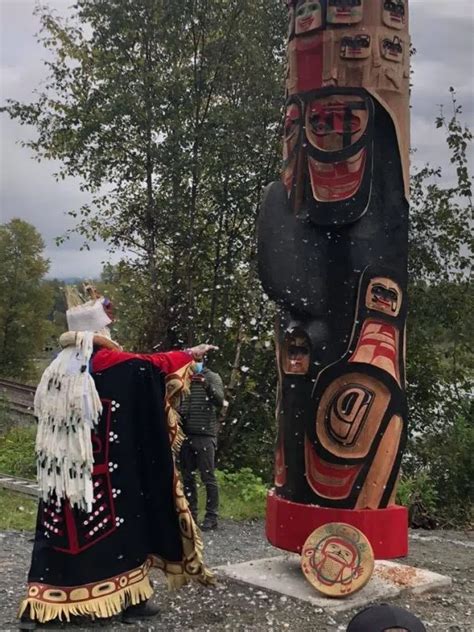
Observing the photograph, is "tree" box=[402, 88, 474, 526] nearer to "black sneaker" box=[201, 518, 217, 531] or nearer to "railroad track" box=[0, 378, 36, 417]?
"black sneaker" box=[201, 518, 217, 531]

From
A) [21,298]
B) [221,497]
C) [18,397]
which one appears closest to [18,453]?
[221,497]

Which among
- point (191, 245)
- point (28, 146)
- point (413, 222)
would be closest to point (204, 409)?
point (191, 245)

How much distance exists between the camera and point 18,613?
14.9 feet

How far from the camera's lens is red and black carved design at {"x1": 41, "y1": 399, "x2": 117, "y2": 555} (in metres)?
4.34

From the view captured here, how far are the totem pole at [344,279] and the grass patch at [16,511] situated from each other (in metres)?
3.06

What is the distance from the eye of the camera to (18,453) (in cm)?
1111

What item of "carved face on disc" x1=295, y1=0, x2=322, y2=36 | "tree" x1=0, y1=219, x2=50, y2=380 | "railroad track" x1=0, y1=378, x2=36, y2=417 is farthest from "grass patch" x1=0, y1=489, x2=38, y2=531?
"tree" x1=0, y1=219, x2=50, y2=380

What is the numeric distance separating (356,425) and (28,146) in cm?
757

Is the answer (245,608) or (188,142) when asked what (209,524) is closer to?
(245,608)

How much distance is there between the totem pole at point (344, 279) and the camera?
16.1 ft

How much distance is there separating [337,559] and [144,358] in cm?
159

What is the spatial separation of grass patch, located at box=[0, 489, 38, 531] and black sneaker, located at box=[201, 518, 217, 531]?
1.49 m

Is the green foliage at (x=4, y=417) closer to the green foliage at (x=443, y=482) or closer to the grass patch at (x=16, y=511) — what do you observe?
the grass patch at (x=16, y=511)

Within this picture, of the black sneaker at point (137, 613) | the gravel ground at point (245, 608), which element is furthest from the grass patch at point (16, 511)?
the black sneaker at point (137, 613)
